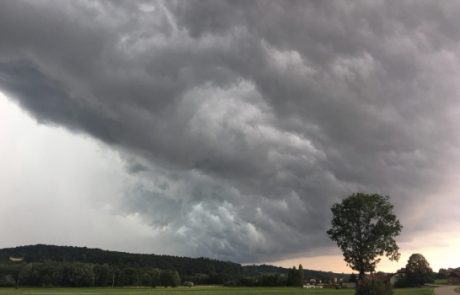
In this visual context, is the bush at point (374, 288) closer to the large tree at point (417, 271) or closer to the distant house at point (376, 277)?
the distant house at point (376, 277)

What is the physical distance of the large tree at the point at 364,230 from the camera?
8556cm

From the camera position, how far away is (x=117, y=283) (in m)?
193

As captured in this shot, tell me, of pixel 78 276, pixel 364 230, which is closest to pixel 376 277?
pixel 364 230

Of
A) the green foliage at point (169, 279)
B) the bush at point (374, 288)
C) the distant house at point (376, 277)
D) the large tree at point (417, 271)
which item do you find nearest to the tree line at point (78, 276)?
the green foliage at point (169, 279)

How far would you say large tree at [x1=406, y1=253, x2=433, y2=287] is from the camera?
14200cm

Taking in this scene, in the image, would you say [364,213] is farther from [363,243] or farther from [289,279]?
[289,279]

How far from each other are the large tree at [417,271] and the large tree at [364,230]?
209ft

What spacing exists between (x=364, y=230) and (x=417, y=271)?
69.6 m

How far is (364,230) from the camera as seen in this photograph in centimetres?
8756

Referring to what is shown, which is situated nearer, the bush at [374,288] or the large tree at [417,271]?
the bush at [374,288]

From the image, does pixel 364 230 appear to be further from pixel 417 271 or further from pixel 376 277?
pixel 417 271

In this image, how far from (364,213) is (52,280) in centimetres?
13789

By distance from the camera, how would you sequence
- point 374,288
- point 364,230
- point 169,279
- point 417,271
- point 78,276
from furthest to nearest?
point 169,279
point 78,276
point 417,271
point 364,230
point 374,288

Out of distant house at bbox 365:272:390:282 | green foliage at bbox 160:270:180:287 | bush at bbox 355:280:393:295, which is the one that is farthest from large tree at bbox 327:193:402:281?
green foliage at bbox 160:270:180:287
